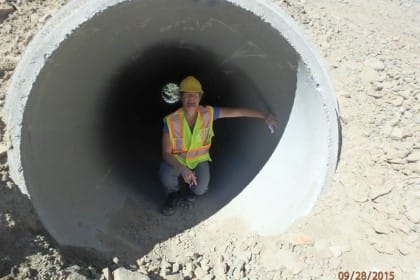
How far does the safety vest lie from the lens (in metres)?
3.87

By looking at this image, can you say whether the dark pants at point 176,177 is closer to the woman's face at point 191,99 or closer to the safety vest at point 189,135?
the safety vest at point 189,135

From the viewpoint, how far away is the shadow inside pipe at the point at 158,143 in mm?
4000

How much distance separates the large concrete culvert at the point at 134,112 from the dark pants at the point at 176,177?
0.55ft

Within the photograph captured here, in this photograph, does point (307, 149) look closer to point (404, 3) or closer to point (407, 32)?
point (407, 32)

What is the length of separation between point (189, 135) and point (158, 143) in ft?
4.07

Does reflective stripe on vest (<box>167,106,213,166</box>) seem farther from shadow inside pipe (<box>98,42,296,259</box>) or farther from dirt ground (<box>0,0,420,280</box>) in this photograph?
dirt ground (<box>0,0,420,280</box>)

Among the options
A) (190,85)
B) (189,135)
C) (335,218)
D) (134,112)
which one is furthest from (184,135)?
(335,218)

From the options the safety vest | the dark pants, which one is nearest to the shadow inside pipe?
the dark pants

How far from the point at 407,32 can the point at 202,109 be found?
3082mm

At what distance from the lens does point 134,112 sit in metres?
4.92

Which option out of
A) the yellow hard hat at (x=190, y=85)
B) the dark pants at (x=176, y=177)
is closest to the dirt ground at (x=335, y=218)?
the dark pants at (x=176, y=177)

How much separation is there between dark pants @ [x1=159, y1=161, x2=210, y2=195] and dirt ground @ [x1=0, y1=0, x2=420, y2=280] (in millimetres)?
413

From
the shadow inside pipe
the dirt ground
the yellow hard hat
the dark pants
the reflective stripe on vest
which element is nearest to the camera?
the dirt ground

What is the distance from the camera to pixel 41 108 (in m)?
3.30
